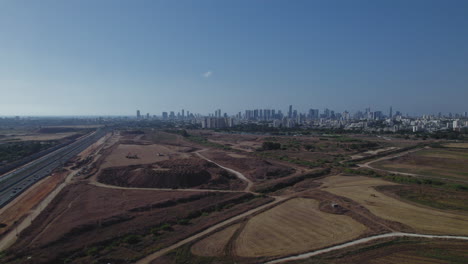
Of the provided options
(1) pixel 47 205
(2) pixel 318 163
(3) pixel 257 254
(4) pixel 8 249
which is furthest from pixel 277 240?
(2) pixel 318 163

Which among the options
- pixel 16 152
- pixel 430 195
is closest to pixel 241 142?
pixel 16 152

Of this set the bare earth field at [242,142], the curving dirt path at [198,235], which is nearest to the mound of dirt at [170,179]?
the curving dirt path at [198,235]

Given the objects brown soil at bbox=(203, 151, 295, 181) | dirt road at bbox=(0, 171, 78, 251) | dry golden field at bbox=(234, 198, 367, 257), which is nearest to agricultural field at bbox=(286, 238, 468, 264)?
dry golden field at bbox=(234, 198, 367, 257)

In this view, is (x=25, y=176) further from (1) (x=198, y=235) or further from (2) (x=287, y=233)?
(2) (x=287, y=233)

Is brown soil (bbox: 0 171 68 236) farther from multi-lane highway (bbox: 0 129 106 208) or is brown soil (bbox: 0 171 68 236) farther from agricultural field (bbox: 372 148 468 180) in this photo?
agricultural field (bbox: 372 148 468 180)

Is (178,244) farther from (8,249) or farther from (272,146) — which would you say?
(272,146)

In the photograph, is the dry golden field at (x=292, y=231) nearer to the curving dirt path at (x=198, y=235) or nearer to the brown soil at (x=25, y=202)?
the curving dirt path at (x=198, y=235)
